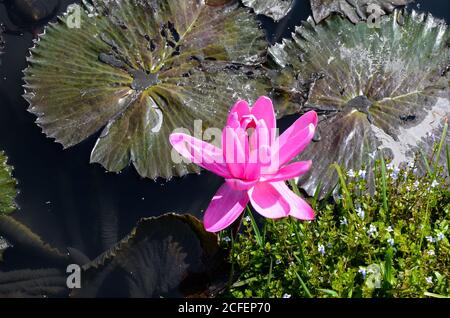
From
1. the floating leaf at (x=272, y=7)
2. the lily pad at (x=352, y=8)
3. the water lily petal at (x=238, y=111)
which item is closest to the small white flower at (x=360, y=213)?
the water lily petal at (x=238, y=111)

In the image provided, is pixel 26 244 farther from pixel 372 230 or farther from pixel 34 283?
pixel 372 230

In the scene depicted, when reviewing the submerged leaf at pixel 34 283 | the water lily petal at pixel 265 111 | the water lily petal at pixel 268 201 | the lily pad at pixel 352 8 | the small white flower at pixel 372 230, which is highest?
the lily pad at pixel 352 8

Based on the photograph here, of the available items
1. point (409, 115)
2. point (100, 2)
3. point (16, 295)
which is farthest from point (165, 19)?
point (16, 295)

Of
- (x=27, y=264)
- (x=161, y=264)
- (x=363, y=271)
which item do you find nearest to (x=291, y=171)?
(x=363, y=271)

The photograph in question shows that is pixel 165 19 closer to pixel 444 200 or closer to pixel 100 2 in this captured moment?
pixel 100 2

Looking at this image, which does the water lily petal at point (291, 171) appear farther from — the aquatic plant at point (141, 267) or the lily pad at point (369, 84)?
the lily pad at point (369, 84)

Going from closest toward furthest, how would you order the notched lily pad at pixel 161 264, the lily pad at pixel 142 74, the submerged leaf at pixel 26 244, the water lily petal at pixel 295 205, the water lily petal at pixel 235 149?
the water lily petal at pixel 235 149 < the water lily petal at pixel 295 205 < the notched lily pad at pixel 161 264 < the submerged leaf at pixel 26 244 < the lily pad at pixel 142 74
